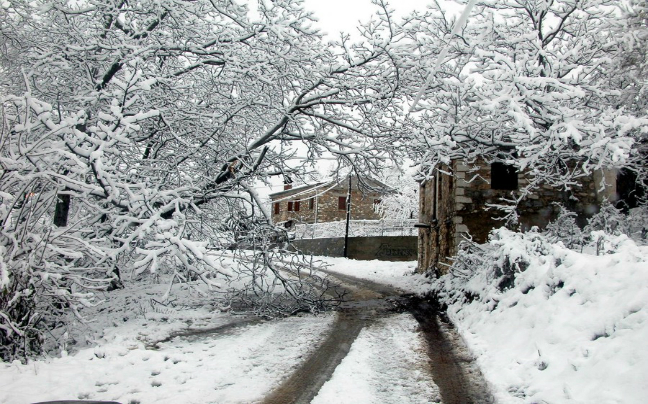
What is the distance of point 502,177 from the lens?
14797 mm

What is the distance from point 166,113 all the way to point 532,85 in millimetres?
7196

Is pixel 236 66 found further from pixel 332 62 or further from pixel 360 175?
pixel 360 175

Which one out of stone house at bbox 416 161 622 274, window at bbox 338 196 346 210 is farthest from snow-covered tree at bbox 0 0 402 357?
window at bbox 338 196 346 210

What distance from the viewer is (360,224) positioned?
34000 mm

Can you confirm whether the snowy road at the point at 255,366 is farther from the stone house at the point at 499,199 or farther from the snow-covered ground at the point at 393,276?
the stone house at the point at 499,199

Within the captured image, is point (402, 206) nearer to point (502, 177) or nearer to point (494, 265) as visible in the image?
point (502, 177)

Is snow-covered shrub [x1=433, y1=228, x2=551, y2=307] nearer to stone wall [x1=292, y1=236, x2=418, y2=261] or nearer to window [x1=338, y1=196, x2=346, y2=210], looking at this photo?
stone wall [x1=292, y1=236, x2=418, y2=261]

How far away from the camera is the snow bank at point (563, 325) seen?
4.11 m

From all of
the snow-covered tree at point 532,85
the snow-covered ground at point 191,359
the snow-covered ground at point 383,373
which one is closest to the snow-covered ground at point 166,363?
the snow-covered ground at point 191,359

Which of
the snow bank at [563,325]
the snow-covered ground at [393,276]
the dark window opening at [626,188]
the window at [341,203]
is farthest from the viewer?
the window at [341,203]

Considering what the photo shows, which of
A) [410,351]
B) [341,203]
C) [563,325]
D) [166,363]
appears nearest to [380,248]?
[341,203]

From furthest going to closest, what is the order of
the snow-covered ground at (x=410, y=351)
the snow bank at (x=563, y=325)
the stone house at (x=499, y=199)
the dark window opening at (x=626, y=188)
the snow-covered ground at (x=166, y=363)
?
the dark window opening at (x=626, y=188) < the stone house at (x=499, y=199) < the snow-covered ground at (x=166, y=363) < the snow-covered ground at (x=410, y=351) < the snow bank at (x=563, y=325)

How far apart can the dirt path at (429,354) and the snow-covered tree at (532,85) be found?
3.40m

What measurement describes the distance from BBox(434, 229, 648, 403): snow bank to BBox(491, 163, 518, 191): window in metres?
6.73
